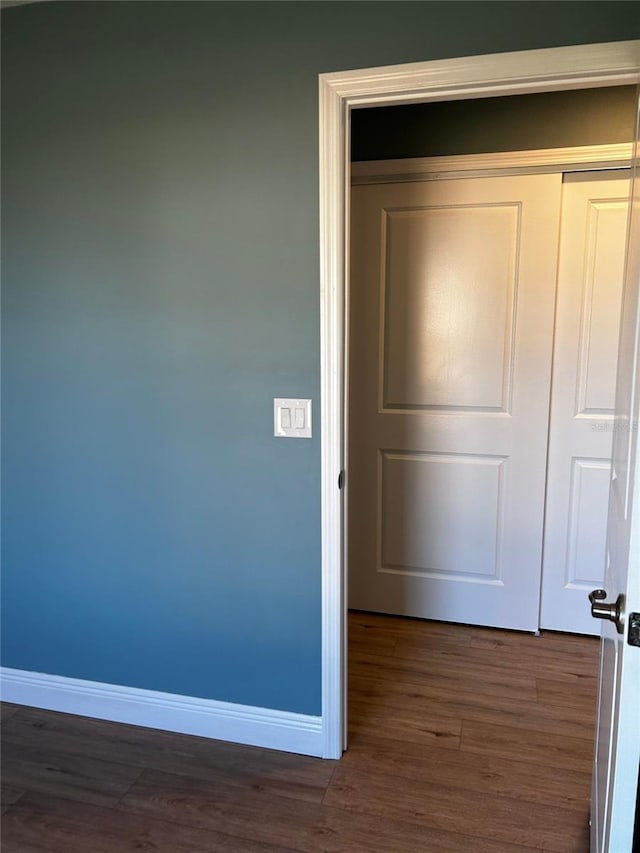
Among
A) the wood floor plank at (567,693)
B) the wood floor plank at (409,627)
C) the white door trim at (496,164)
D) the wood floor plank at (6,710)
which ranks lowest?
the wood floor plank at (6,710)

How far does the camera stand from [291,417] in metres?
1.82

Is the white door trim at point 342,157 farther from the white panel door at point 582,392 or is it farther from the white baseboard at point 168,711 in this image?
the white panel door at point 582,392

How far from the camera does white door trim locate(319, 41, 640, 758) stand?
150 cm

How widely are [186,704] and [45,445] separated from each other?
102 centimetres

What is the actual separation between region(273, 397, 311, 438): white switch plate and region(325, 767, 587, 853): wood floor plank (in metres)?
1.07

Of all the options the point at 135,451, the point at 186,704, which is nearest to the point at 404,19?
the point at 135,451

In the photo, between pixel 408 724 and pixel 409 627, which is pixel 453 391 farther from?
pixel 408 724

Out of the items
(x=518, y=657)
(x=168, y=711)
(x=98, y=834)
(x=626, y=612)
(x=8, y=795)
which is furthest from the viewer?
(x=518, y=657)

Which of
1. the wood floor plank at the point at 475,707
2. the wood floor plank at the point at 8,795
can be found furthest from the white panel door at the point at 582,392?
the wood floor plank at the point at 8,795

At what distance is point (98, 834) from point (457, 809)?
1.01 metres

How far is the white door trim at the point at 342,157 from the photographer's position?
1.50 m

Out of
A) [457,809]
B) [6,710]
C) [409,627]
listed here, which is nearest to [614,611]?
[457,809]

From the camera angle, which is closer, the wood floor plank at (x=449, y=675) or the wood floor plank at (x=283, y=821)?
the wood floor plank at (x=283, y=821)

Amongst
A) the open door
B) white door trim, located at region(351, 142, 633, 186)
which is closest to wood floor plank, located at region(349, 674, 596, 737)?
the open door
